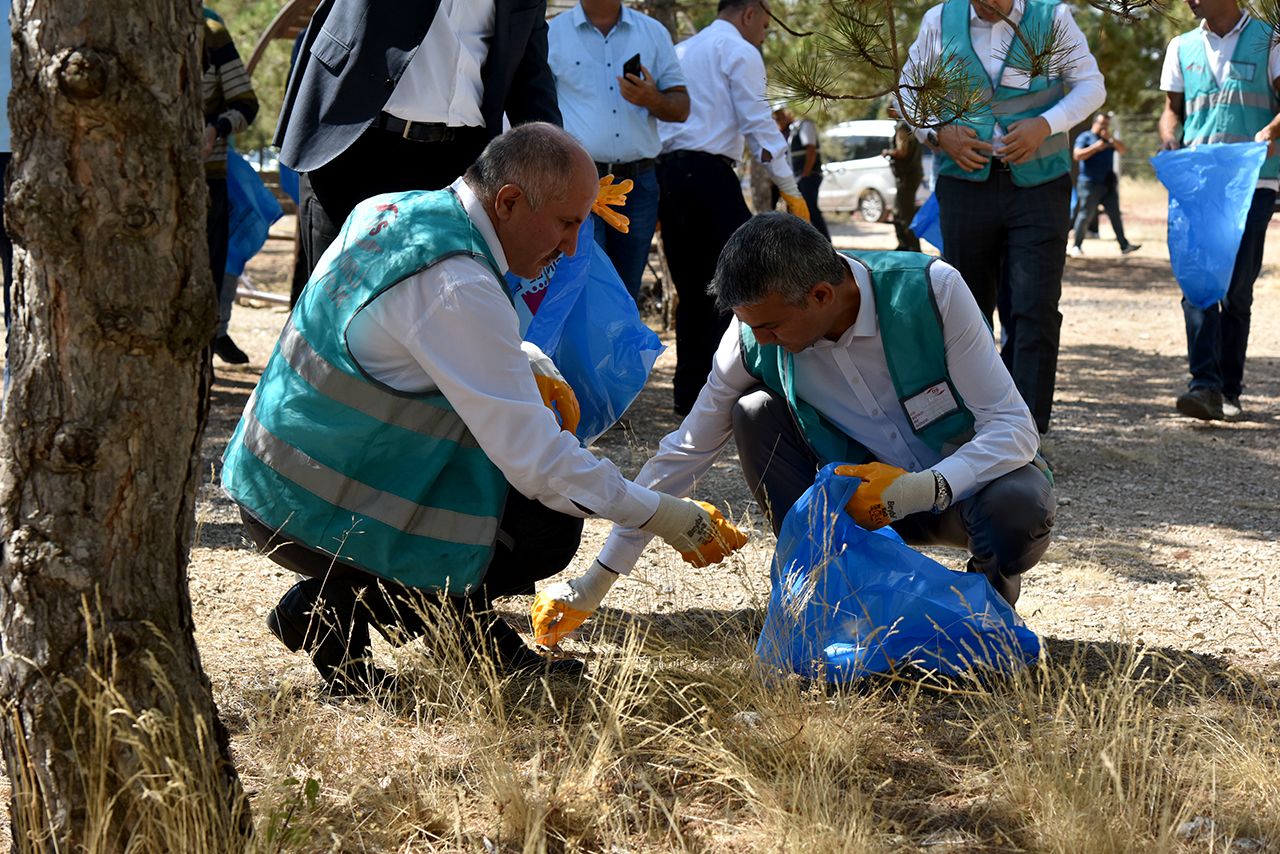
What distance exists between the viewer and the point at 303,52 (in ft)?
10.2

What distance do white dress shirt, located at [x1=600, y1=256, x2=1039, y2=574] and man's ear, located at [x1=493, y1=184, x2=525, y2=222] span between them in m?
0.67

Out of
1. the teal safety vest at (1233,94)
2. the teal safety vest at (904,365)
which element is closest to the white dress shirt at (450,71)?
the teal safety vest at (904,365)

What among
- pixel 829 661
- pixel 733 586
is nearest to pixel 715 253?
pixel 733 586

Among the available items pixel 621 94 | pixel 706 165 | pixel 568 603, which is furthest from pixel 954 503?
pixel 706 165

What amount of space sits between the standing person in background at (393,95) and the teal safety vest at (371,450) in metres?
0.87

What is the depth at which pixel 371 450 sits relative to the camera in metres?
2.15

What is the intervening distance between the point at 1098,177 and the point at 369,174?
11730 millimetres

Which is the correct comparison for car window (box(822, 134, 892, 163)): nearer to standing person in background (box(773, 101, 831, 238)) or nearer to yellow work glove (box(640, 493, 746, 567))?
standing person in background (box(773, 101, 831, 238))

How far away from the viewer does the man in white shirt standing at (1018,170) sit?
3.99 metres

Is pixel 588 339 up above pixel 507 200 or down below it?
below

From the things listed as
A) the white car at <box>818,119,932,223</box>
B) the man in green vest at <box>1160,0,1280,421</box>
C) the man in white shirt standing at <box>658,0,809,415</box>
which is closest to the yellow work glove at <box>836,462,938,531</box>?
the man in white shirt standing at <box>658,0,809,415</box>

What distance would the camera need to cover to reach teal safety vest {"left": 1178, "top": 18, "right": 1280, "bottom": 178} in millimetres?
4906

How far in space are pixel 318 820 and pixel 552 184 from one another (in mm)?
1179

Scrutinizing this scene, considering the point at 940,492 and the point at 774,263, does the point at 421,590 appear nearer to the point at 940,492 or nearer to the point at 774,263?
the point at 774,263
